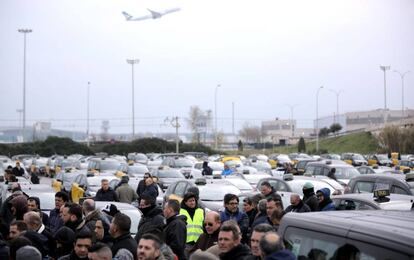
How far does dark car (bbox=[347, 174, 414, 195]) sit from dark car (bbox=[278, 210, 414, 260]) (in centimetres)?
983

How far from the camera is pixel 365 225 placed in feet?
14.9

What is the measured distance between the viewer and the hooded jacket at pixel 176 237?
28.5ft

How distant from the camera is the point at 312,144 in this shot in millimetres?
114125

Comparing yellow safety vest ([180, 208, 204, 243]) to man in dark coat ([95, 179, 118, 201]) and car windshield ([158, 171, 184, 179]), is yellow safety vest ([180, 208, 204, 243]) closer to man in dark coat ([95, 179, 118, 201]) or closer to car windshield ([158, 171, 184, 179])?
man in dark coat ([95, 179, 118, 201])

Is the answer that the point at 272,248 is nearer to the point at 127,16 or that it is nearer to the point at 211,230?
the point at 211,230

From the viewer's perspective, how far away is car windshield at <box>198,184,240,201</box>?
17438mm

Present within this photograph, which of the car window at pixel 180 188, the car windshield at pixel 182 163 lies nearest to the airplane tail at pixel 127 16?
the car windshield at pixel 182 163

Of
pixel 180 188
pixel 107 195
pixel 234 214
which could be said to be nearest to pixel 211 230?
pixel 234 214

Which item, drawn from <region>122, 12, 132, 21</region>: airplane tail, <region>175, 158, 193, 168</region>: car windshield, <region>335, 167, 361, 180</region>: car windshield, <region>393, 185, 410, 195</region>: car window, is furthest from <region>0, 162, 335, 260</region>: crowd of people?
<region>122, 12, 132, 21</region>: airplane tail

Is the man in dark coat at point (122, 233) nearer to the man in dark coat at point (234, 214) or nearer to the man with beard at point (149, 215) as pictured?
the man with beard at point (149, 215)

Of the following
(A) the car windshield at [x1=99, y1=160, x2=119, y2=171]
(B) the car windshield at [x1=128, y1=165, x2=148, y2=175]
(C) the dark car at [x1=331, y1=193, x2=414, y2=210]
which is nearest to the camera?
(C) the dark car at [x1=331, y1=193, x2=414, y2=210]

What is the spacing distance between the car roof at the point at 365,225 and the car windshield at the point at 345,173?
19.9 m

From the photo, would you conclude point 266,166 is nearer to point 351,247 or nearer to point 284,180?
point 284,180

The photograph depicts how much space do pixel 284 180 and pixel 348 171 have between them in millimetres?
7092
